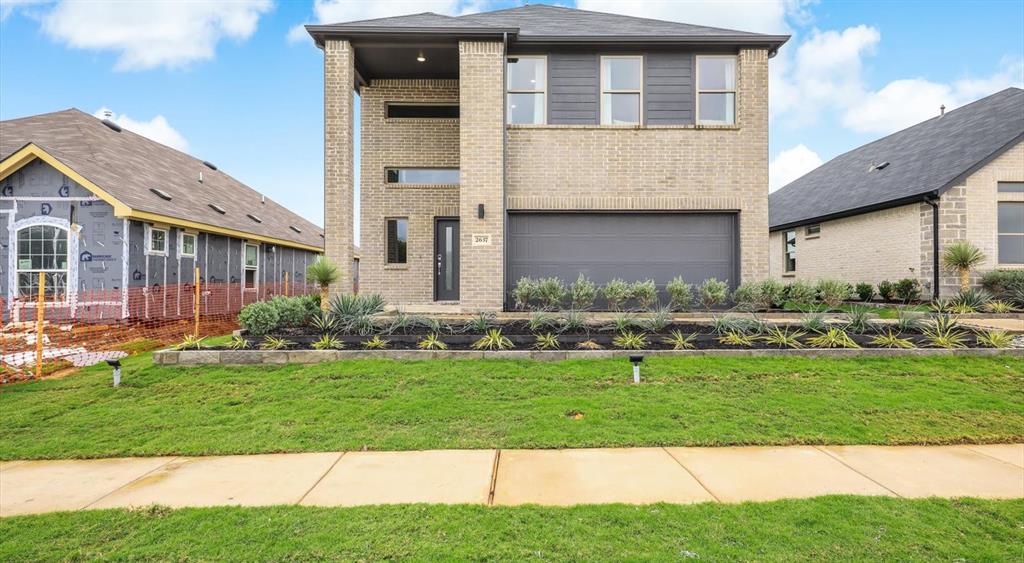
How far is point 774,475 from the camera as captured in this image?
339 centimetres

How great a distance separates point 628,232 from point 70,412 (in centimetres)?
989

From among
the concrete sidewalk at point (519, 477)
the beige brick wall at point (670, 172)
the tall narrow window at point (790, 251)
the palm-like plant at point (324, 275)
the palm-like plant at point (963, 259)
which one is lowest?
the concrete sidewalk at point (519, 477)

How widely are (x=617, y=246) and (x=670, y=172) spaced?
206cm

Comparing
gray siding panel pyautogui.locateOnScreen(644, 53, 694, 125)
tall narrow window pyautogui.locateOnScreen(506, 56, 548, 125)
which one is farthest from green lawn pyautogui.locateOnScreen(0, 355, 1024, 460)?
tall narrow window pyautogui.locateOnScreen(506, 56, 548, 125)

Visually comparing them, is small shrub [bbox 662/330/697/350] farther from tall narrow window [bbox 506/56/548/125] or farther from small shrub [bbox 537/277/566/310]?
tall narrow window [bbox 506/56/548/125]

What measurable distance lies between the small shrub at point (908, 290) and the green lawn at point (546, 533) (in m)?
12.9

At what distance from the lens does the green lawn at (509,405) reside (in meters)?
4.12

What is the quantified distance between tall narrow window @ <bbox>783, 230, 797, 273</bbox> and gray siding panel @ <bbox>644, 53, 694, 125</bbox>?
11.4 metres

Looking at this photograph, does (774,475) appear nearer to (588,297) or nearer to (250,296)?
(588,297)

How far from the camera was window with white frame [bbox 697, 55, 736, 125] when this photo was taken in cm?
1098

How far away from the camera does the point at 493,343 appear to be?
270 inches

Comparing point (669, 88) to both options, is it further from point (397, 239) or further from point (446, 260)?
point (397, 239)

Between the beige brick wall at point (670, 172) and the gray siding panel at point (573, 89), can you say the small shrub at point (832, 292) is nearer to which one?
the beige brick wall at point (670, 172)

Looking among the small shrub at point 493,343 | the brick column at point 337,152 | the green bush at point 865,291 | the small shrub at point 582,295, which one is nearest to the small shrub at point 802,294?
the small shrub at point 582,295
